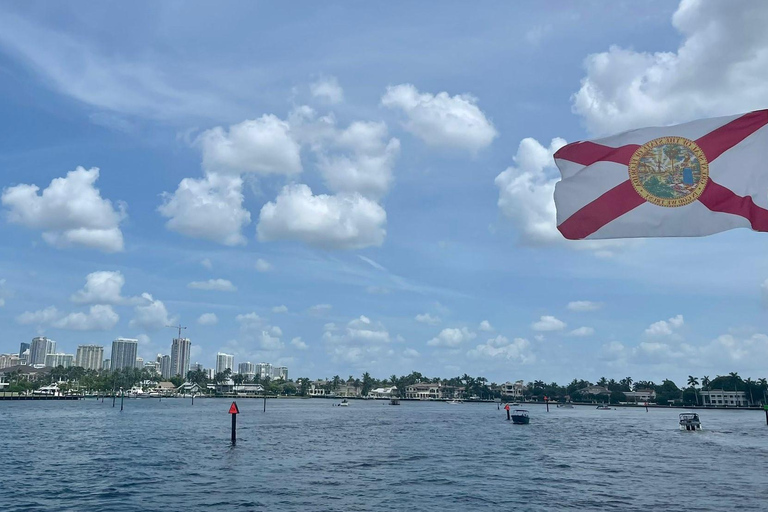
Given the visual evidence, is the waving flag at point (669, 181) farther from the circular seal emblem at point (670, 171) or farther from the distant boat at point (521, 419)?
the distant boat at point (521, 419)

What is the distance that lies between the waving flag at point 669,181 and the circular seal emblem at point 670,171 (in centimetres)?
2

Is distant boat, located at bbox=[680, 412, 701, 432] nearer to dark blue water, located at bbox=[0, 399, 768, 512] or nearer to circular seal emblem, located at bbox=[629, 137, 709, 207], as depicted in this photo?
dark blue water, located at bbox=[0, 399, 768, 512]

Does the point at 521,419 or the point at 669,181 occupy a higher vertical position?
the point at 669,181

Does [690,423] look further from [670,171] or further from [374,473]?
[670,171]

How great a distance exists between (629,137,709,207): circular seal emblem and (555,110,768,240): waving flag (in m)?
0.02

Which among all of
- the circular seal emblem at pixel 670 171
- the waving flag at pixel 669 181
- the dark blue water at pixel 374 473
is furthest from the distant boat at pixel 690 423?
the circular seal emblem at pixel 670 171

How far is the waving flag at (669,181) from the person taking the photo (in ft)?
41.5

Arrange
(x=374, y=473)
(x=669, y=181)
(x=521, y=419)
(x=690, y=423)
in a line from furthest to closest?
(x=521, y=419)
(x=690, y=423)
(x=374, y=473)
(x=669, y=181)

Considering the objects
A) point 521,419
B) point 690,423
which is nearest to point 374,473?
point 690,423

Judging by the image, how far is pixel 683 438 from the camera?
263 feet

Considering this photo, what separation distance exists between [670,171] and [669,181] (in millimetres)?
211

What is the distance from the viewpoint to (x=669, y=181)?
13.1 metres

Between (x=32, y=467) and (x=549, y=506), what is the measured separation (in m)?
38.3

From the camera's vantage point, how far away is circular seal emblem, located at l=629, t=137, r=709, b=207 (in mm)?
12914
